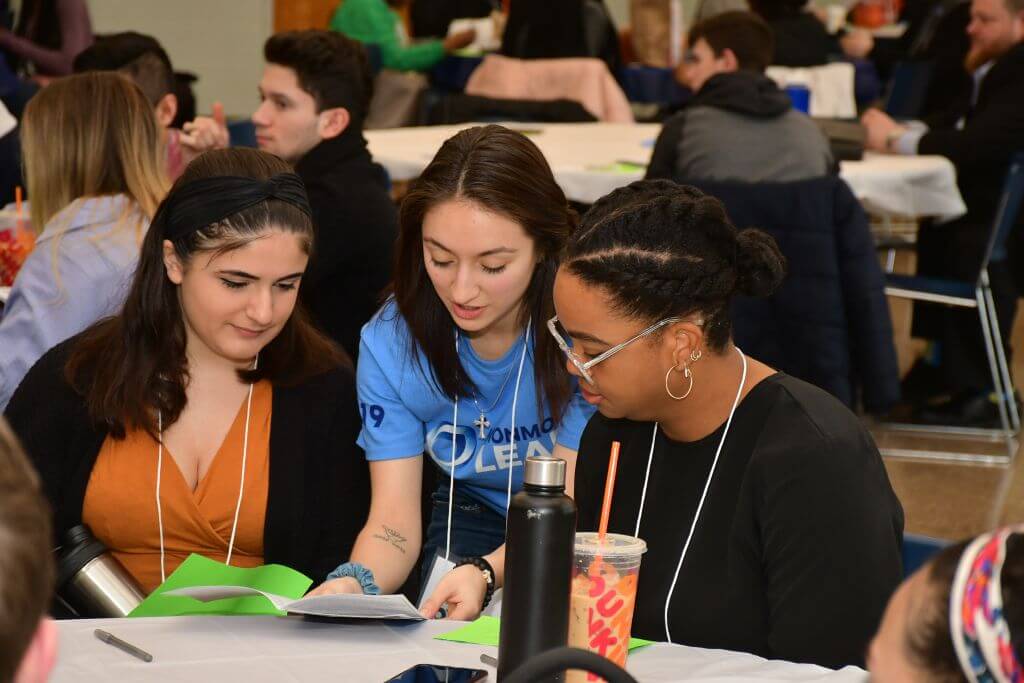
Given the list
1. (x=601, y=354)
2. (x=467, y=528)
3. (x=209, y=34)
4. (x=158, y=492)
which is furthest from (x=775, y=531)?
(x=209, y=34)

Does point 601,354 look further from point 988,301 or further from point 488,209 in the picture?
point 988,301

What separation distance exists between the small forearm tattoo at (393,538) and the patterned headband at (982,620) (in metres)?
1.44

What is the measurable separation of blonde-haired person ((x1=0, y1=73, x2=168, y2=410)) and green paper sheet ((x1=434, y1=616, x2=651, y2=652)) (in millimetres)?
1566

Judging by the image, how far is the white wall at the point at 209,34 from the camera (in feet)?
28.6

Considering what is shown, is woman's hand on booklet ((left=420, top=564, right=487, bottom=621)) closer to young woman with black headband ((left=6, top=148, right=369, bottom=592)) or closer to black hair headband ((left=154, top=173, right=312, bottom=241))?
young woman with black headband ((left=6, top=148, right=369, bottom=592))

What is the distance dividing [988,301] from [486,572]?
3.41 metres

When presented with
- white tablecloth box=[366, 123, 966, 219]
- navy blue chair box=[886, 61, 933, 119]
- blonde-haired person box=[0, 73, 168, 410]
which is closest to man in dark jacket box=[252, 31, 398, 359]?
blonde-haired person box=[0, 73, 168, 410]

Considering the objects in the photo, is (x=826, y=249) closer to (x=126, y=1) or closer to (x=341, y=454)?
(x=341, y=454)

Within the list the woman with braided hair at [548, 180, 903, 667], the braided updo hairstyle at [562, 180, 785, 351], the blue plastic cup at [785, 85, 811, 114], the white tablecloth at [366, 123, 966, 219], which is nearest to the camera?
the woman with braided hair at [548, 180, 903, 667]

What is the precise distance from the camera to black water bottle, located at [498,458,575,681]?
1276mm

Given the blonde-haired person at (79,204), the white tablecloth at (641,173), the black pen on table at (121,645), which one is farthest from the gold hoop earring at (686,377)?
the white tablecloth at (641,173)

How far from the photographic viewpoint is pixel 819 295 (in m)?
3.92

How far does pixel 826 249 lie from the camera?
3.86m

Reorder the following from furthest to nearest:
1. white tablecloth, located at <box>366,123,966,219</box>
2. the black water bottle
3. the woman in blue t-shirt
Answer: white tablecloth, located at <box>366,123,966,219</box> → the woman in blue t-shirt → the black water bottle
